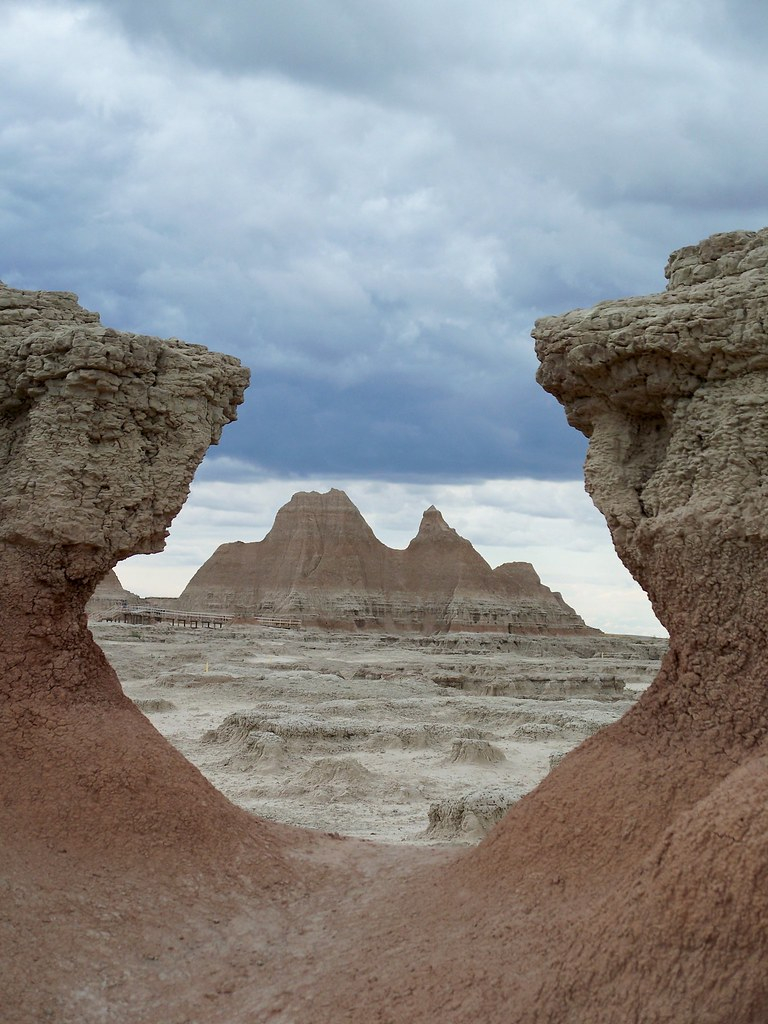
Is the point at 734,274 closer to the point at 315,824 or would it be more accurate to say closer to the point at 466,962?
the point at 466,962

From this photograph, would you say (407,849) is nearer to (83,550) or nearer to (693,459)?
(83,550)

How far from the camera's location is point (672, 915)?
167 inches

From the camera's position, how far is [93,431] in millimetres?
6840

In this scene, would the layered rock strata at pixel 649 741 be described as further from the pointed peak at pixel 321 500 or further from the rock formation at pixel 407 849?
the pointed peak at pixel 321 500

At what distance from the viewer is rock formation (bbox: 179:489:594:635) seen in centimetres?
6481

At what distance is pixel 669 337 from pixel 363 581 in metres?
63.3

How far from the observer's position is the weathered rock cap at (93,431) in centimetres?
669

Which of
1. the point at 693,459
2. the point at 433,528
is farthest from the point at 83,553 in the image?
the point at 433,528

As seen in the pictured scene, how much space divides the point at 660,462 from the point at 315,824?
21.7 ft

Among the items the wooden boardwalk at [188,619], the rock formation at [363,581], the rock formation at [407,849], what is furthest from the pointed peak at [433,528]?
the rock formation at [407,849]

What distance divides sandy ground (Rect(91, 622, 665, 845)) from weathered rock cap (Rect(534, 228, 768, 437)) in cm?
551

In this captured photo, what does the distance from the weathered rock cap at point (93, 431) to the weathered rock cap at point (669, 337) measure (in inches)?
111

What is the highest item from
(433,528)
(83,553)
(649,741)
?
(433,528)

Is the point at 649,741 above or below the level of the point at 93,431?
below
